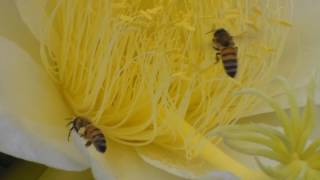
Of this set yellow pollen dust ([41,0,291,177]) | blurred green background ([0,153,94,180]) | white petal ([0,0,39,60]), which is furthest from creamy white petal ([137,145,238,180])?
white petal ([0,0,39,60])

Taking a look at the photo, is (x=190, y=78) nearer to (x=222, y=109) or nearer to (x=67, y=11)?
(x=222, y=109)

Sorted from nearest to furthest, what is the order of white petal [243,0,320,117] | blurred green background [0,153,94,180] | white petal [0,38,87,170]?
1. white petal [0,38,87,170]
2. blurred green background [0,153,94,180]
3. white petal [243,0,320,117]

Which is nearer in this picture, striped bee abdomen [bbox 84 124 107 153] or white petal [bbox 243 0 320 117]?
striped bee abdomen [bbox 84 124 107 153]

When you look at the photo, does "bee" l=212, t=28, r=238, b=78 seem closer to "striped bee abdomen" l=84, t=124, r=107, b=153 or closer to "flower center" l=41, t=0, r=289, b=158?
"flower center" l=41, t=0, r=289, b=158

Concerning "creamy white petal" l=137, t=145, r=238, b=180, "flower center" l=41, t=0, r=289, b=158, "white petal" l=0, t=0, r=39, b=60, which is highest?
"white petal" l=0, t=0, r=39, b=60

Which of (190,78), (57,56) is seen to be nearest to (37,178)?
(57,56)

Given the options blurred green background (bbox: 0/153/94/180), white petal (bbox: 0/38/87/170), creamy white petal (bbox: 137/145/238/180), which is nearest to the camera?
white petal (bbox: 0/38/87/170)

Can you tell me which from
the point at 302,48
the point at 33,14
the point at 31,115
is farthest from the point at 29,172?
the point at 302,48
